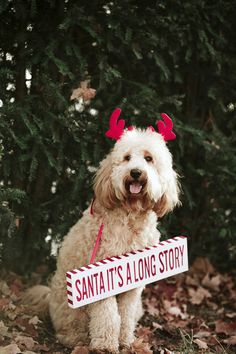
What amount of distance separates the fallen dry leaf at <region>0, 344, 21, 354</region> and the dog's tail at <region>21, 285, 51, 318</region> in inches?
32.2

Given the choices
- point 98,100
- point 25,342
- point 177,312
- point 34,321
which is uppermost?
point 98,100

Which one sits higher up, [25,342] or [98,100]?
[98,100]

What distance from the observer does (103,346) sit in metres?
3.48

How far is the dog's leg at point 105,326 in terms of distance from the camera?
137 inches

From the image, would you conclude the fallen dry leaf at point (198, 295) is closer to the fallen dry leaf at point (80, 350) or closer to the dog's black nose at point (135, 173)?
the fallen dry leaf at point (80, 350)

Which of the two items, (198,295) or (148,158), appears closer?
(148,158)

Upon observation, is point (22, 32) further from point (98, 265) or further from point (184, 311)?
point (184, 311)

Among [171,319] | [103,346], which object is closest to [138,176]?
[103,346]

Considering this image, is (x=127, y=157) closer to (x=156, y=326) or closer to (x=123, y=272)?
(x=123, y=272)

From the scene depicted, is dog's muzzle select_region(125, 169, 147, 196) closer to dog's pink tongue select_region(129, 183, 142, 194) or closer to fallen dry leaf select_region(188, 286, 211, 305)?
dog's pink tongue select_region(129, 183, 142, 194)

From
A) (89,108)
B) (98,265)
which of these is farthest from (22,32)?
(98,265)

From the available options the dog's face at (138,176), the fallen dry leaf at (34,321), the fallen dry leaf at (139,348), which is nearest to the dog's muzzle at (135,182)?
the dog's face at (138,176)

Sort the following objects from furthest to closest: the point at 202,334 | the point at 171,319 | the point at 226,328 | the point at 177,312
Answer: the point at 177,312
the point at 171,319
the point at 226,328
the point at 202,334

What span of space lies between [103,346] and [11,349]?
631 millimetres
